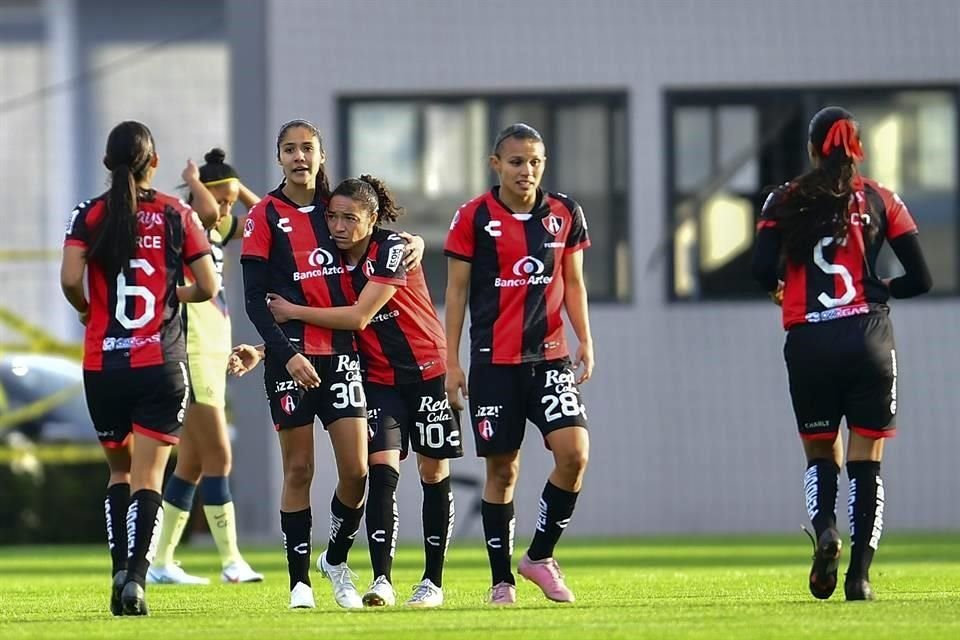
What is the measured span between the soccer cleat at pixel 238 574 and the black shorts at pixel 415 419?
2525mm

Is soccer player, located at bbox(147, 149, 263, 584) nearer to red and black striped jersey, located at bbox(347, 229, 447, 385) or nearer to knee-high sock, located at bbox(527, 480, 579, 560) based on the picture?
red and black striped jersey, located at bbox(347, 229, 447, 385)

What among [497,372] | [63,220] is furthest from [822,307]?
[63,220]

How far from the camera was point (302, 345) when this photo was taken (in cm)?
952

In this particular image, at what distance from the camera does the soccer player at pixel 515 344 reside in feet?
31.9

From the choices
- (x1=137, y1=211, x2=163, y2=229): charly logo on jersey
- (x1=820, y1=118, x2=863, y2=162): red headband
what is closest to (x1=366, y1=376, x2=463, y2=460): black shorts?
(x1=137, y1=211, x2=163, y2=229): charly logo on jersey

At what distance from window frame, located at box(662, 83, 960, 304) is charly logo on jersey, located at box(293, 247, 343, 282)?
381 inches

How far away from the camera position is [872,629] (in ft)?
26.9

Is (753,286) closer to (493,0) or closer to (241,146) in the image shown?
(493,0)

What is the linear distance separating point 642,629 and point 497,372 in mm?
1743

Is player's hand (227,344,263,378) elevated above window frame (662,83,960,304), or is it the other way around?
window frame (662,83,960,304)

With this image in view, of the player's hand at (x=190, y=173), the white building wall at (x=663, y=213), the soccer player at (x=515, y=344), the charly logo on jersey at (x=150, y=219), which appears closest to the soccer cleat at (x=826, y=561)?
the soccer player at (x=515, y=344)

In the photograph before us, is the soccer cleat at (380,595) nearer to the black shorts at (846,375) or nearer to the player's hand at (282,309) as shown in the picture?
the player's hand at (282,309)

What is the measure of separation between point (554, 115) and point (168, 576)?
25.8 ft

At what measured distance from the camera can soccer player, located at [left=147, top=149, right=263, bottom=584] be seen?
11.9 m
